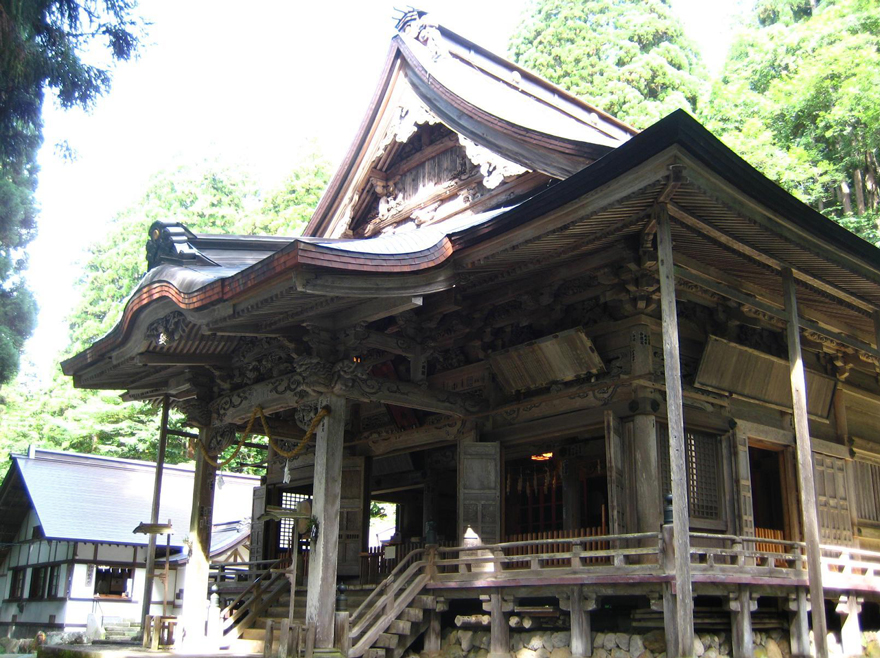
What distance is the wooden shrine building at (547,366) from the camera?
9891 millimetres

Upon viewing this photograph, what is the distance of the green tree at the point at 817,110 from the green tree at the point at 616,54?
3.35m

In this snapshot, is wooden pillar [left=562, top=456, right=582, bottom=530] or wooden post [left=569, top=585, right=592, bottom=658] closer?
wooden post [left=569, top=585, right=592, bottom=658]

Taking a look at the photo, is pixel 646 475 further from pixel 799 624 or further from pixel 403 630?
pixel 403 630

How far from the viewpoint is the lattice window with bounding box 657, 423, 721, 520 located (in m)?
11.7

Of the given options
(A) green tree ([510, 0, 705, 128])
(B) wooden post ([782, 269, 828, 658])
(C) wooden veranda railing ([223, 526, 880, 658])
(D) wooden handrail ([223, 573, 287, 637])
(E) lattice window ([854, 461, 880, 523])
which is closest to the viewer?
(C) wooden veranda railing ([223, 526, 880, 658])

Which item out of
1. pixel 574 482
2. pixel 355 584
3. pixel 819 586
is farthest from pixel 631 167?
pixel 355 584

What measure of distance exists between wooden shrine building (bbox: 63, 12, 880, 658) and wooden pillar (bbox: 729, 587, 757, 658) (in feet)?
0.11

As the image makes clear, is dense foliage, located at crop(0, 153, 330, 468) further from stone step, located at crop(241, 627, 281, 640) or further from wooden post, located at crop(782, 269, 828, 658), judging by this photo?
wooden post, located at crop(782, 269, 828, 658)

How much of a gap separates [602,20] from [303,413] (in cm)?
3131

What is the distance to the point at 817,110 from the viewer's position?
83.3 ft

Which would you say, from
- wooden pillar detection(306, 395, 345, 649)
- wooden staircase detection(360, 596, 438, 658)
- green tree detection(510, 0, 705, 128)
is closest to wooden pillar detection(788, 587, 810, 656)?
wooden staircase detection(360, 596, 438, 658)

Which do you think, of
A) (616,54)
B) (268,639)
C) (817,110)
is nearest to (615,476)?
(268,639)

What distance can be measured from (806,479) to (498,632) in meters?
4.31

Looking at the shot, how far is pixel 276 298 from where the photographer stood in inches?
411
